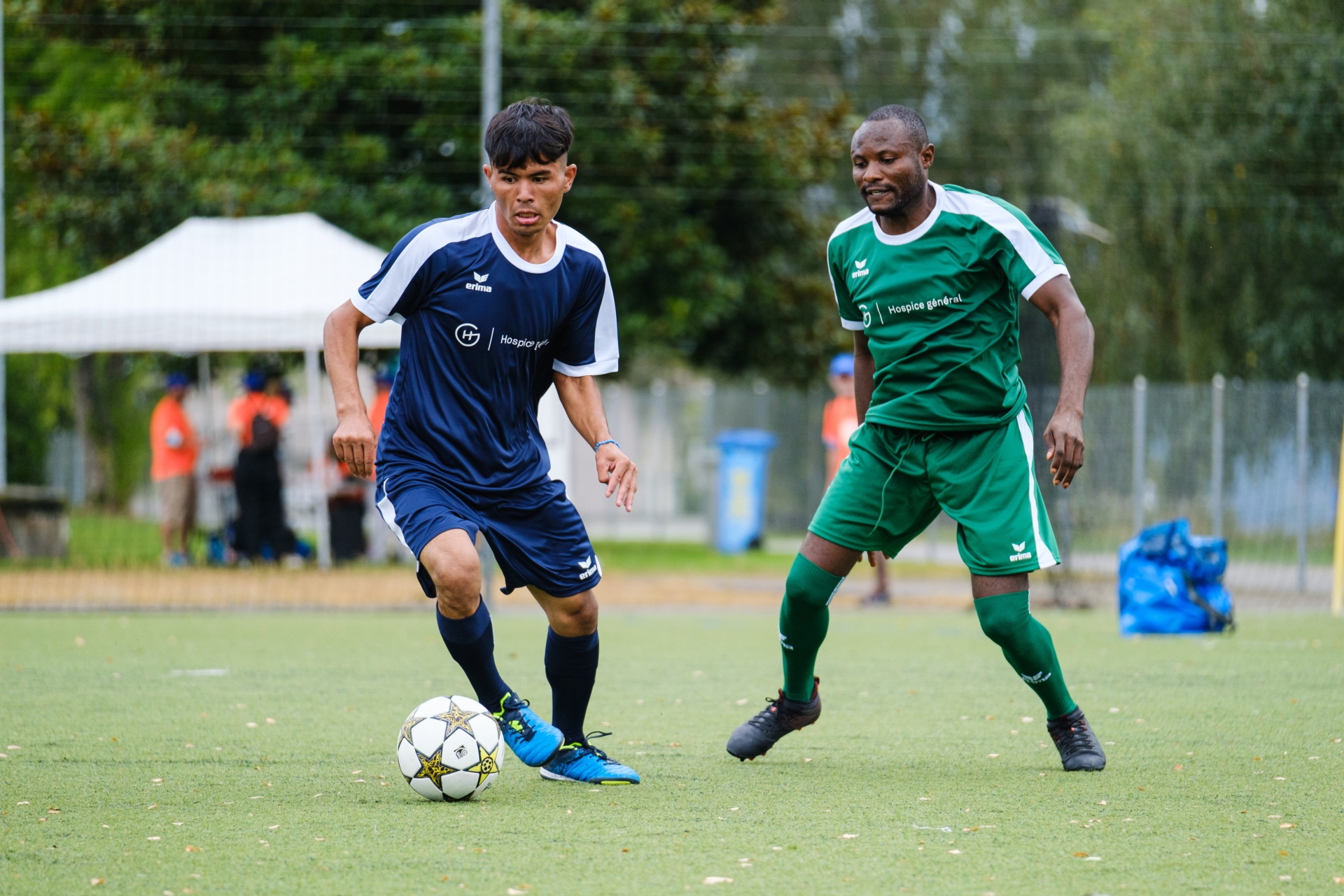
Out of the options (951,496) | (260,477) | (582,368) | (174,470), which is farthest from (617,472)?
(174,470)

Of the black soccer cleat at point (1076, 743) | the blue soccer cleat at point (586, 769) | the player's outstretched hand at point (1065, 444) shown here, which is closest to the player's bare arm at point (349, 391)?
the blue soccer cleat at point (586, 769)

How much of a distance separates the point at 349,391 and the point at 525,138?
95 cm

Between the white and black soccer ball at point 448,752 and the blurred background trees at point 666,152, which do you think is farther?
the blurred background trees at point 666,152

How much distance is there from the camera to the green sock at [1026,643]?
5.50 m

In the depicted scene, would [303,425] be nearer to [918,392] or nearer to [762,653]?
[762,653]

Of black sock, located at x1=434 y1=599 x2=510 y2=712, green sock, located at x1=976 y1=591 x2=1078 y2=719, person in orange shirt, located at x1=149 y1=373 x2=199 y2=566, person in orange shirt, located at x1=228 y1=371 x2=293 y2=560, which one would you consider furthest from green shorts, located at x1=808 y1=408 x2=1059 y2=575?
person in orange shirt, located at x1=149 y1=373 x2=199 y2=566

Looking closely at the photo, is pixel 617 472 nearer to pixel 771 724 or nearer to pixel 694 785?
pixel 694 785

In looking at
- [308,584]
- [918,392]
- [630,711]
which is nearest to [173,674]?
[630,711]

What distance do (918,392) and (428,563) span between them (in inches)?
70.6

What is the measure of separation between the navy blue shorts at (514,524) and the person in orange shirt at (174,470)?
12.3 meters

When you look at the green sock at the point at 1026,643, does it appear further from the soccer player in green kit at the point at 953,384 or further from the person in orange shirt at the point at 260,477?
the person in orange shirt at the point at 260,477

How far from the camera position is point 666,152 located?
21.3 metres

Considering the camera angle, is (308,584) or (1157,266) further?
(1157,266)

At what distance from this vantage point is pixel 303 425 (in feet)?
74.2
